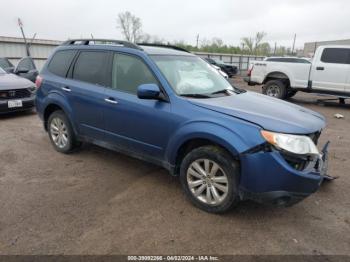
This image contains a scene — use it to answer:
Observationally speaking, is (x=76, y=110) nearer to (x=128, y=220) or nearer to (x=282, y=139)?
(x=128, y=220)

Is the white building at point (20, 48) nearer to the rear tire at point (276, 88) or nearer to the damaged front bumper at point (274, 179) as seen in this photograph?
the rear tire at point (276, 88)

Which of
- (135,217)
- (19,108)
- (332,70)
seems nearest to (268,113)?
(135,217)

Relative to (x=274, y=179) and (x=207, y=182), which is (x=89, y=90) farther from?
(x=274, y=179)

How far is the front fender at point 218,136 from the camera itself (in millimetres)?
3020

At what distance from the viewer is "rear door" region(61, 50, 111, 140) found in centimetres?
440

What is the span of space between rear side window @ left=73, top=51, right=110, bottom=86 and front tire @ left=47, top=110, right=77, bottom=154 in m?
0.75

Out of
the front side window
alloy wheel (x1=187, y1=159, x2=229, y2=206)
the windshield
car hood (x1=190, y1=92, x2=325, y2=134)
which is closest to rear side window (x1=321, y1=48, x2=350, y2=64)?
the windshield

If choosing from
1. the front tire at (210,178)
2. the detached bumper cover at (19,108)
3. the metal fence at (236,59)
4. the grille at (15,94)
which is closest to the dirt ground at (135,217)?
the front tire at (210,178)

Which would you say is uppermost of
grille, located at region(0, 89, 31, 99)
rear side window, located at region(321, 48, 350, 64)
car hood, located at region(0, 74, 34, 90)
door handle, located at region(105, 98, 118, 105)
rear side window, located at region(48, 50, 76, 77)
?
rear side window, located at region(48, 50, 76, 77)

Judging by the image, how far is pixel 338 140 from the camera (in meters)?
6.56

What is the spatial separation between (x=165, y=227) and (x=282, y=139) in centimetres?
143

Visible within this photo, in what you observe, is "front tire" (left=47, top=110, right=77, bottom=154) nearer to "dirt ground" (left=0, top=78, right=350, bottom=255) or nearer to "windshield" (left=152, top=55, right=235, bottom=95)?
"dirt ground" (left=0, top=78, right=350, bottom=255)

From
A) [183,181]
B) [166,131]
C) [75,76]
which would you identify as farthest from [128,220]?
[75,76]

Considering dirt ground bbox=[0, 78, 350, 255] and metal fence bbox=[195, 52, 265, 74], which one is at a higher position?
dirt ground bbox=[0, 78, 350, 255]
